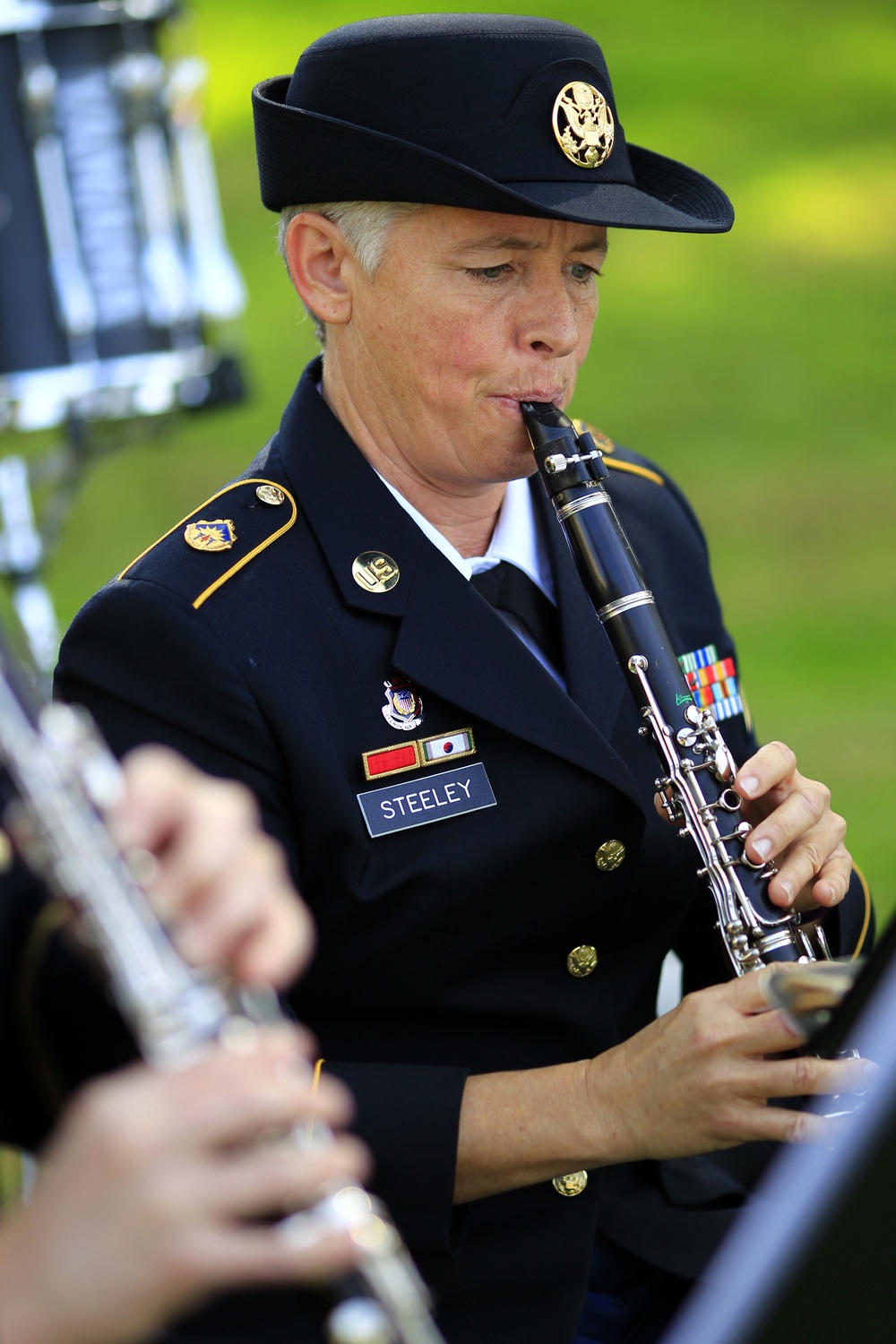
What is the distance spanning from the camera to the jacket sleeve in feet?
5.34

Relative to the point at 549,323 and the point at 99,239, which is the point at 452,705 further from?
the point at 99,239

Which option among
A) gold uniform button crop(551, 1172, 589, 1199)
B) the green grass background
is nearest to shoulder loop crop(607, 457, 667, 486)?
gold uniform button crop(551, 1172, 589, 1199)

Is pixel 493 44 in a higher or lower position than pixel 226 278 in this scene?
higher

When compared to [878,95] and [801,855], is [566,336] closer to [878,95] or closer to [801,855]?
[801,855]

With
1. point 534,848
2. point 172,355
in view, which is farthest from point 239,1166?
point 172,355

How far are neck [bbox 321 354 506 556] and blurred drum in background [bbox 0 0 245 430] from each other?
2.54m

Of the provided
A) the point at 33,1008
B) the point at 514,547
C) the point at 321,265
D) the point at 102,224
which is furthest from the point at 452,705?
the point at 102,224

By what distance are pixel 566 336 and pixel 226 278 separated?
293cm

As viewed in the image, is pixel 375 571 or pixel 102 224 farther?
pixel 102 224

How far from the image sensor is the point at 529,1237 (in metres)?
1.80

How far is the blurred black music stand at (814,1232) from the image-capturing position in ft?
2.97

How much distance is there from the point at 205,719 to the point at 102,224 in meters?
3.09

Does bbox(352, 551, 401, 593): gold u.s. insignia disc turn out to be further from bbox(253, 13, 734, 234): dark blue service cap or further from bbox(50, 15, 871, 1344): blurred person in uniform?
bbox(253, 13, 734, 234): dark blue service cap

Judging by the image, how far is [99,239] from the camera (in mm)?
4449
